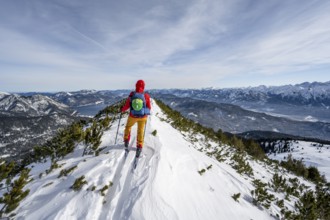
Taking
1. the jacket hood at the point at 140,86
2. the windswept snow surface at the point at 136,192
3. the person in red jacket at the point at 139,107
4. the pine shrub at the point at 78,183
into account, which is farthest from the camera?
the jacket hood at the point at 140,86

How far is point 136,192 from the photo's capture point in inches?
232

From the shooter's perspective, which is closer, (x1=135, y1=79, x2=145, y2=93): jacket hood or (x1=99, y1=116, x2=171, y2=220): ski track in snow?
(x1=99, y1=116, x2=171, y2=220): ski track in snow

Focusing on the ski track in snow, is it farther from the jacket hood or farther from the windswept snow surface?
the jacket hood

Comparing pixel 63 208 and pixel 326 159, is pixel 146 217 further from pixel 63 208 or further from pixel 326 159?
pixel 326 159

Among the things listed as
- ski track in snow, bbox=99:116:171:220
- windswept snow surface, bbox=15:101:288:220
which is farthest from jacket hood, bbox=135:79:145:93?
ski track in snow, bbox=99:116:171:220

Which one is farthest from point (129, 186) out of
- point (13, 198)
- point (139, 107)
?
point (139, 107)

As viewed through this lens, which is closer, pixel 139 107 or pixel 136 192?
pixel 136 192

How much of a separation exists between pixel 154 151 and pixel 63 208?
410cm

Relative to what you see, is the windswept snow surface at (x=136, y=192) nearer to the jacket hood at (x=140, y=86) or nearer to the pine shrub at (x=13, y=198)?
the pine shrub at (x=13, y=198)

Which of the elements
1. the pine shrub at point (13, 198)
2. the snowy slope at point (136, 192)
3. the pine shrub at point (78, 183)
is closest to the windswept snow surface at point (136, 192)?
the snowy slope at point (136, 192)

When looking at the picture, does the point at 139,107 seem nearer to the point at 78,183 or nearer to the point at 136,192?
the point at 136,192

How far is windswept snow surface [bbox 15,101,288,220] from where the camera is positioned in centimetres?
519

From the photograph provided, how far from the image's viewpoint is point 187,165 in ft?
28.5

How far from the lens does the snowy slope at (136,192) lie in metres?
5.20
